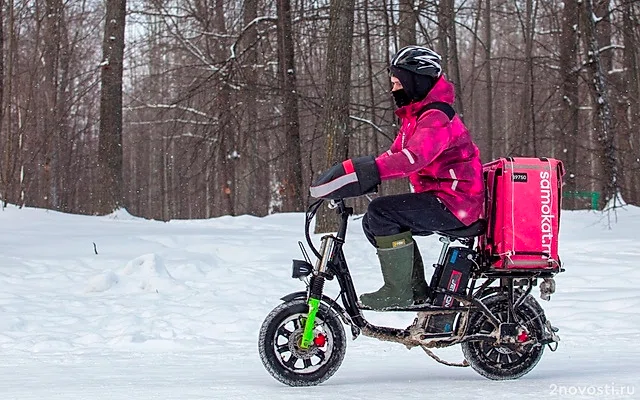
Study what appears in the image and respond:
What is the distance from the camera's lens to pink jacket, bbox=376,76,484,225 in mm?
4392

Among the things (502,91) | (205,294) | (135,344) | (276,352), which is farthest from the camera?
(502,91)

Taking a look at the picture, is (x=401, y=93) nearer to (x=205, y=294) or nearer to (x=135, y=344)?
(x=135, y=344)

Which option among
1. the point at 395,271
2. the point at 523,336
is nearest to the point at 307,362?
the point at 395,271

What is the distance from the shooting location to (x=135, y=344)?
6555 millimetres

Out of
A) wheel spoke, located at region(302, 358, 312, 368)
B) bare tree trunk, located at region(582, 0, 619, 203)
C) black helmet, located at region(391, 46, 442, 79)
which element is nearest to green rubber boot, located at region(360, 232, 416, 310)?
wheel spoke, located at region(302, 358, 312, 368)

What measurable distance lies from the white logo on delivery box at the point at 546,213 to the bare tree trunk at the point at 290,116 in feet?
38.6

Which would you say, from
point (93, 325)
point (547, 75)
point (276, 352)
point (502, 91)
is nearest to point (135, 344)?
point (93, 325)

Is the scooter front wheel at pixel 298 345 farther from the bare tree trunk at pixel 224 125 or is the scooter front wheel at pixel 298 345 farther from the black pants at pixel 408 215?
the bare tree trunk at pixel 224 125

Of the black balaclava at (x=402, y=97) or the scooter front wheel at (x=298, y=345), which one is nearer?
the scooter front wheel at (x=298, y=345)

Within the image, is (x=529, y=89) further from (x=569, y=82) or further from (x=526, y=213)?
(x=526, y=213)

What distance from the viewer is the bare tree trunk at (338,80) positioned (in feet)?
38.2

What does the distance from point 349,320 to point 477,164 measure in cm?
113

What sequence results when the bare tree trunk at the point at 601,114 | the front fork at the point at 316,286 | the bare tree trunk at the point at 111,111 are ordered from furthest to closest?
the bare tree trunk at the point at 111,111 < the bare tree trunk at the point at 601,114 < the front fork at the point at 316,286

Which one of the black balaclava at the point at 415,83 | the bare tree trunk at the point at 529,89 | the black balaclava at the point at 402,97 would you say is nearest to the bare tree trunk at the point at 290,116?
the bare tree trunk at the point at 529,89
